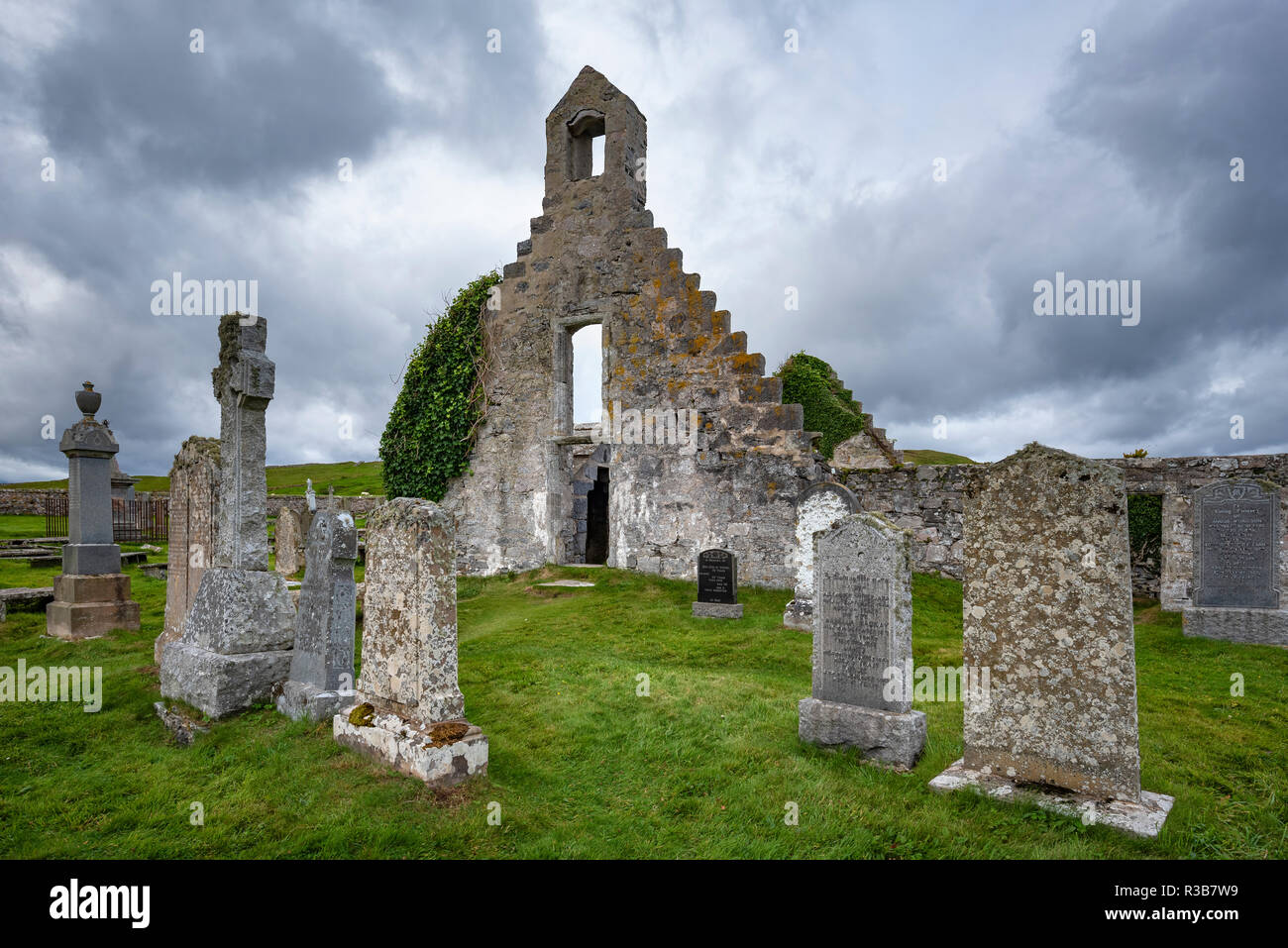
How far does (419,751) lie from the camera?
430 cm

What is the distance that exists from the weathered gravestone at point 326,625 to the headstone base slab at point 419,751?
2.62ft

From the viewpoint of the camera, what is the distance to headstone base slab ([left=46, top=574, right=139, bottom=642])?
913 cm

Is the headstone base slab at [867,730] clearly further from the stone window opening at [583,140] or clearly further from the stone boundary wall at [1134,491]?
the stone window opening at [583,140]

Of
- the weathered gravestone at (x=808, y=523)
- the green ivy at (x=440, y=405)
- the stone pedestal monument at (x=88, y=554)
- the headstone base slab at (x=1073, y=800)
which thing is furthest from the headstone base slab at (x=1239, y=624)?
the stone pedestal monument at (x=88, y=554)

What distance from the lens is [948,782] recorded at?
4105 millimetres

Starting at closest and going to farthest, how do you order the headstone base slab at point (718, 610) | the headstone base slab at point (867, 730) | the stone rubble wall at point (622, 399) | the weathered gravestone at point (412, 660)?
1. the weathered gravestone at point (412, 660)
2. the headstone base slab at point (867, 730)
3. the headstone base slab at point (718, 610)
4. the stone rubble wall at point (622, 399)

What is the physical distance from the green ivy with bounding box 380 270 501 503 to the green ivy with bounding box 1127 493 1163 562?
504 inches

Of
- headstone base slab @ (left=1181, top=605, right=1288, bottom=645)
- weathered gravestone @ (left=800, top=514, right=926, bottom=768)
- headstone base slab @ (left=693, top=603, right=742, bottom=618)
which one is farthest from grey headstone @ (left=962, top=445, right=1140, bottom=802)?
headstone base slab @ (left=1181, top=605, right=1288, bottom=645)

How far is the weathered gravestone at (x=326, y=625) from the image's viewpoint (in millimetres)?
5424

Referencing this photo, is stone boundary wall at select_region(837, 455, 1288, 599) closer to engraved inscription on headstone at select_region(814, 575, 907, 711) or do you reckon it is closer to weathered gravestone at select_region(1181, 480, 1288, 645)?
weathered gravestone at select_region(1181, 480, 1288, 645)
